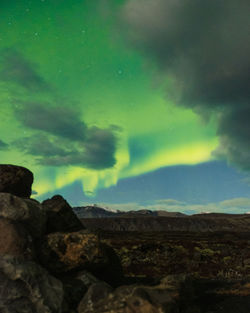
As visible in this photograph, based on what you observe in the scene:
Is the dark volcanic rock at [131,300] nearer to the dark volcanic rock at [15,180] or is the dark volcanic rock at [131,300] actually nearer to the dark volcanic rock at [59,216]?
the dark volcanic rock at [59,216]

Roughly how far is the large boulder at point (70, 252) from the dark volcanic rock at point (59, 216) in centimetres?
141

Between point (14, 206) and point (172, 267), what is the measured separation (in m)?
23.7

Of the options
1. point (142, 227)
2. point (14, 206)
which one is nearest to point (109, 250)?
point (14, 206)

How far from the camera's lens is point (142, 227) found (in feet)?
646

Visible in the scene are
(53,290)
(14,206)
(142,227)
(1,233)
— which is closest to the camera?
(53,290)

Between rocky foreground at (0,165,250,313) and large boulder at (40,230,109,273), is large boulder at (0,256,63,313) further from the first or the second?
large boulder at (40,230,109,273)

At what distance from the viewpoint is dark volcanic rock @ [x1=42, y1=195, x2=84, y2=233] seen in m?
15.6

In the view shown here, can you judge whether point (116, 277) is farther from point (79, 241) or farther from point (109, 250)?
point (79, 241)

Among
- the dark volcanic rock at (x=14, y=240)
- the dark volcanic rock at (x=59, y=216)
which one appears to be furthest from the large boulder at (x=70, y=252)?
the dark volcanic rock at (x=59, y=216)

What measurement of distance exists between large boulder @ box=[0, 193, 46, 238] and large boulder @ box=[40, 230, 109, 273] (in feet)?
2.18

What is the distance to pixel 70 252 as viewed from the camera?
1372 cm

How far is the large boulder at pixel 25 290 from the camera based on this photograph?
33.5ft

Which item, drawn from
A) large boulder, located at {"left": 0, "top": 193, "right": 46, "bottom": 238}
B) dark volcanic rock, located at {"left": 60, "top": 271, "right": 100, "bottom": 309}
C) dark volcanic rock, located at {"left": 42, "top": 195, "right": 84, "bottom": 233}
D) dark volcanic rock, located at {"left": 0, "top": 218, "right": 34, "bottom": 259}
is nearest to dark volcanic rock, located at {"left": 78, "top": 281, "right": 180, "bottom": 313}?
dark volcanic rock, located at {"left": 60, "top": 271, "right": 100, "bottom": 309}

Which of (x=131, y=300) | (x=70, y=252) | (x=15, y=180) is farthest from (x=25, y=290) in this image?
(x=15, y=180)
